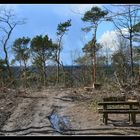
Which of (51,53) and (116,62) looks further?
(51,53)

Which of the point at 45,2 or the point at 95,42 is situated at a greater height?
the point at 95,42

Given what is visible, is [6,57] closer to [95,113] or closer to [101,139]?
[95,113]

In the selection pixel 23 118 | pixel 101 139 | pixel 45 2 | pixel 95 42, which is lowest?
pixel 23 118

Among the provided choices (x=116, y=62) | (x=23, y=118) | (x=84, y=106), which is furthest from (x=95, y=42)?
(x=23, y=118)

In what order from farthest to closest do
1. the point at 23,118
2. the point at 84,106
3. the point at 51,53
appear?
1. the point at 51,53
2. the point at 84,106
3. the point at 23,118

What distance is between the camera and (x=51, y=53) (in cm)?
3297

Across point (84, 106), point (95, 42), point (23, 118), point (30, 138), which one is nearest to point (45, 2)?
point (30, 138)

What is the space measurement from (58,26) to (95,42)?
10.5 feet

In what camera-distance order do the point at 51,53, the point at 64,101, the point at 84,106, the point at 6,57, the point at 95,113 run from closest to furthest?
the point at 95,113 < the point at 84,106 < the point at 64,101 < the point at 6,57 < the point at 51,53

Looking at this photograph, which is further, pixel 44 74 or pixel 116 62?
pixel 44 74

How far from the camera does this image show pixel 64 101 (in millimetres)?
15281

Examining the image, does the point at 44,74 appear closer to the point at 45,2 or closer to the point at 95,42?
the point at 95,42

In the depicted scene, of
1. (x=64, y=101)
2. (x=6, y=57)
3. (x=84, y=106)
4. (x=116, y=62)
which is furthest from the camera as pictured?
(x=116, y=62)

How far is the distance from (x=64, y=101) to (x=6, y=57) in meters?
12.8
